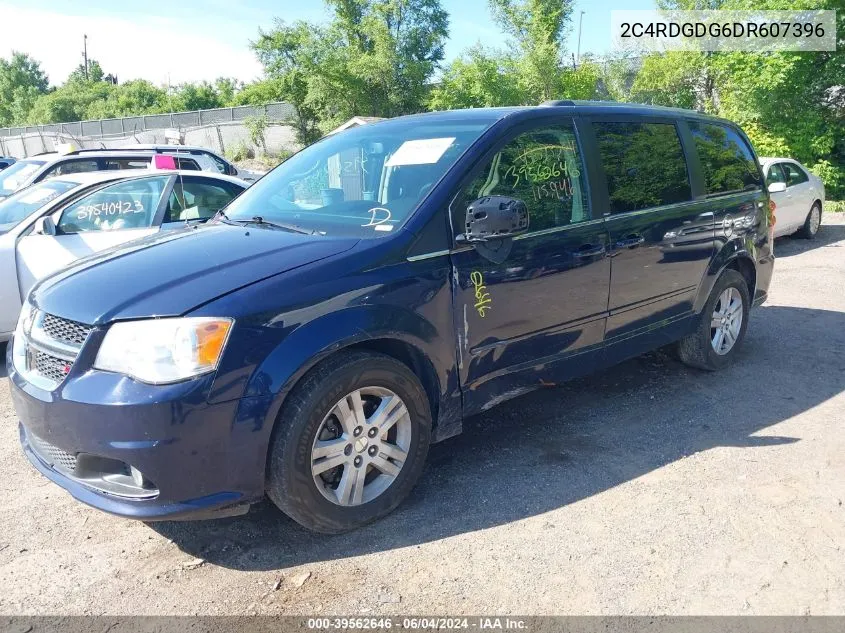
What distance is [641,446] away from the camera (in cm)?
418

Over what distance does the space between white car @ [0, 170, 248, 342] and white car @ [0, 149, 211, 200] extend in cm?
270

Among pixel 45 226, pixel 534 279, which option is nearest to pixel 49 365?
pixel 534 279

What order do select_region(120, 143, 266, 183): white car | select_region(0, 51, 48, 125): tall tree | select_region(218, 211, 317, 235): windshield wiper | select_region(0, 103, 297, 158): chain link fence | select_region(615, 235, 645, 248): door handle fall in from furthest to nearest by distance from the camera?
select_region(0, 51, 48, 125): tall tree, select_region(0, 103, 297, 158): chain link fence, select_region(120, 143, 266, 183): white car, select_region(615, 235, 645, 248): door handle, select_region(218, 211, 317, 235): windshield wiper

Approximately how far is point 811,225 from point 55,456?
1263 cm

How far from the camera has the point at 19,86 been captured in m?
77.6

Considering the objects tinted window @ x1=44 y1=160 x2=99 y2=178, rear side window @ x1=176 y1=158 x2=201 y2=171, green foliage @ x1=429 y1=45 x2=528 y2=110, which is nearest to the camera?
tinted window @ x1=44 y1=160 x2=99 y2=178

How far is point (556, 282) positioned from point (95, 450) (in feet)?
7.93

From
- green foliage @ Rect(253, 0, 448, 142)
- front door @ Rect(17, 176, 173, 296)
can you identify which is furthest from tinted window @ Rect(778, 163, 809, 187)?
green foliage @ Rect(253, 0, 448, 142)

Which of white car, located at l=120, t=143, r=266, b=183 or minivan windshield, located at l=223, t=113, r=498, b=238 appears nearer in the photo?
minivan windshield, located at l=223, t=113, r=498, b=238

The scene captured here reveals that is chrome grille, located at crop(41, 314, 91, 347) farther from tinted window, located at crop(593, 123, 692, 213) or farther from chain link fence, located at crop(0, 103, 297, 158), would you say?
chain link fence, located at crop(0, 103, 297, 158)

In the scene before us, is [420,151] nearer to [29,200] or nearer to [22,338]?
[22,338]

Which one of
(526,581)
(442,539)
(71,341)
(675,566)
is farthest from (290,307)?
(675,566)

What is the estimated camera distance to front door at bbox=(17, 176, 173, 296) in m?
5.99

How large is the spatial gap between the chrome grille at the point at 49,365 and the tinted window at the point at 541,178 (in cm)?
192
